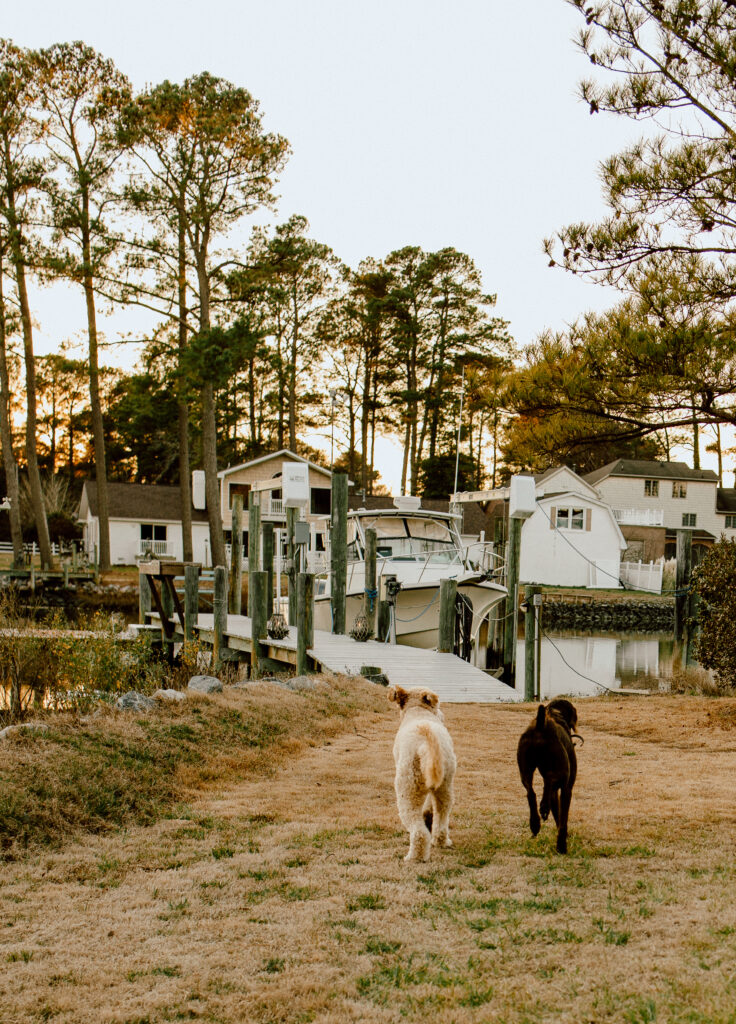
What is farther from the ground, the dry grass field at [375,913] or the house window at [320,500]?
the house window at [320,500]

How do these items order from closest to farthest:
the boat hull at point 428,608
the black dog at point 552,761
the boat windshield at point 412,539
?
the black dog at point 552,761
the boat hull at point 428,608
the boat windshield at point 412,539

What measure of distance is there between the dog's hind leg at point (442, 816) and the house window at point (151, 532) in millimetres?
40215

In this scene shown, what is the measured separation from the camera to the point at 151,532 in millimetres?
44375

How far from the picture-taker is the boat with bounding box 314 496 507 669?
16141 mm

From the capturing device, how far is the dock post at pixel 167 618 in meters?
17.2

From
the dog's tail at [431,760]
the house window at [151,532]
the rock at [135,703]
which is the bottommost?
the rock at [135,703]

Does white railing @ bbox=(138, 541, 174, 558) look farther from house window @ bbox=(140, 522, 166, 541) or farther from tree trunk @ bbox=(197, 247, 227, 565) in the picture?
tree trunk @ bbox=(197, 247, 227, 565)

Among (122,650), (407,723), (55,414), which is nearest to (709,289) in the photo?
(407,723)

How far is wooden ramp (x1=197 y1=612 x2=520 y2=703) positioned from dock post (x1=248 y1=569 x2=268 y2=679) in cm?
17

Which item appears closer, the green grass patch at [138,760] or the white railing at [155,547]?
the green grass patch at [138,760]

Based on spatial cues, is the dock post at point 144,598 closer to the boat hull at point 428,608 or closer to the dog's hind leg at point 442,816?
the boat hull at point 428,608

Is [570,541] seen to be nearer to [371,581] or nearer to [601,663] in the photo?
[601,663]

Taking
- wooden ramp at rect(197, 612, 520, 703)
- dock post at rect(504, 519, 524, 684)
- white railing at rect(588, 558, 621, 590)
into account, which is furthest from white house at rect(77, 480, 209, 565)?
dock post at rect(504, 519, 524, 684)

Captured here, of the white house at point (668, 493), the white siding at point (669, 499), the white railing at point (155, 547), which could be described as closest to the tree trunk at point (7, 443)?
the white railing at point (155, 547)
